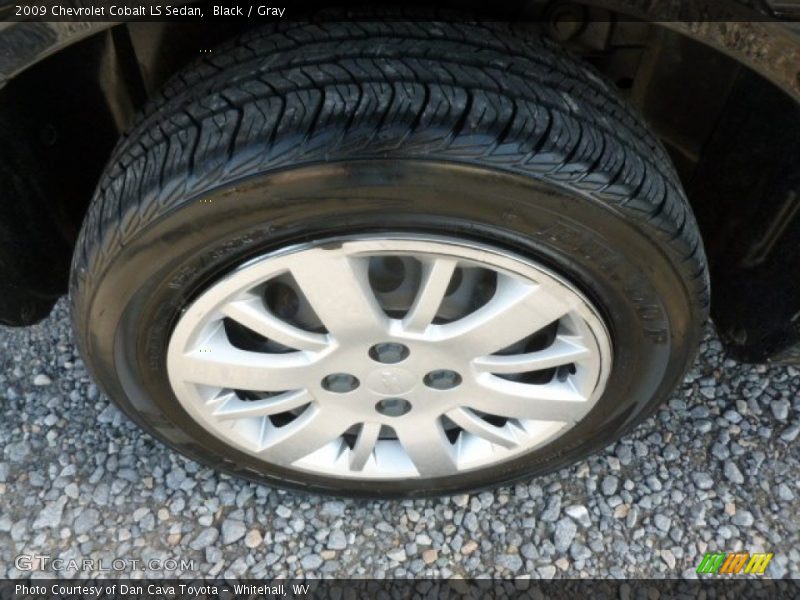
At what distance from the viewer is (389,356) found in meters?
1.53

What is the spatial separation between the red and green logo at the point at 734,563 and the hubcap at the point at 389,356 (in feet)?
1.92

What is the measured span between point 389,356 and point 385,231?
338 mm

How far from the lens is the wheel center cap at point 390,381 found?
157 cm

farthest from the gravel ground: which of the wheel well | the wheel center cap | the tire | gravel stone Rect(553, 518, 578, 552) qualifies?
the tire

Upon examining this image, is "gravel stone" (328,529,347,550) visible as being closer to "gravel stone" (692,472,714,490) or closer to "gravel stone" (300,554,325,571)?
"gravel stone" (300,554,325,571)

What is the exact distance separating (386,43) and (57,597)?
5.07 feet

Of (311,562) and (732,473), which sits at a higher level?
(732,473)

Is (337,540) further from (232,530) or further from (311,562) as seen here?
(232,530)

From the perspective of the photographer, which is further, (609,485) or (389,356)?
(609,485)

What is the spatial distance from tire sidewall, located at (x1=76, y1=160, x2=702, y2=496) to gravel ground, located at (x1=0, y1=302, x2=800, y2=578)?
0.49 m

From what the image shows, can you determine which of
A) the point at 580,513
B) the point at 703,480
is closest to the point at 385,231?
the point at 580,513

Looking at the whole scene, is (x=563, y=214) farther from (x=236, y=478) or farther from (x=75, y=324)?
Result: (x=236, y=478)

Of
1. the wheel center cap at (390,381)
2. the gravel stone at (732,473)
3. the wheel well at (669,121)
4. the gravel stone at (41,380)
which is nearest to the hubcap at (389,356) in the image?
the wheel center cap at (390,381)

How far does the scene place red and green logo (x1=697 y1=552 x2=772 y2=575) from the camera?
189 cm
